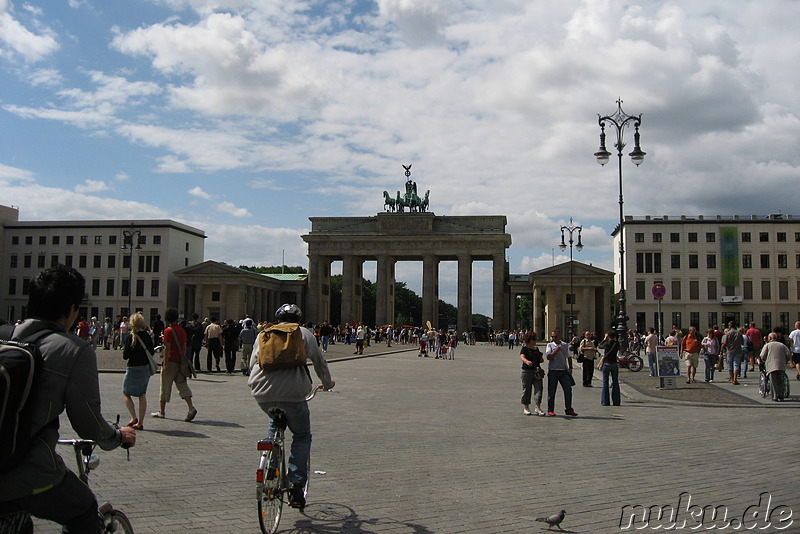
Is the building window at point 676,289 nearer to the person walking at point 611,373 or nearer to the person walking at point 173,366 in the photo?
the person walking at point 611,373

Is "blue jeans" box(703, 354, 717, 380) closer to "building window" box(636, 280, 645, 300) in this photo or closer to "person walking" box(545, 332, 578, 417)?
"person walking" box(545, 332, 578, 417)

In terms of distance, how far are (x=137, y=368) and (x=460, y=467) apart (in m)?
5.70

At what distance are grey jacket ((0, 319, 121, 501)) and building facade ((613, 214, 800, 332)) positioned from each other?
87.2 metres

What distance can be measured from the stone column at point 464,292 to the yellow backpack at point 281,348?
82590 millimetres

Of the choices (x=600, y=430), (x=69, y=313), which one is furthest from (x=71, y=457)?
(x=600, y=430)

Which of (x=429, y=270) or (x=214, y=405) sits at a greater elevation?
(x=429, y=270)

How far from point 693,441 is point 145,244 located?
90.2 m

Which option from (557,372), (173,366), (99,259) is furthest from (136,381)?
(99,259)

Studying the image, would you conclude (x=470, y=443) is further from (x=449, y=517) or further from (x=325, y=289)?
(x=325, y=289)

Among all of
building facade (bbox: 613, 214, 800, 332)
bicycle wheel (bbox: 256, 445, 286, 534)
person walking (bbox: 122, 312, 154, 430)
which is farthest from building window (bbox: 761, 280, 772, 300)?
bicycle wheel (bbox: 256, 445, 286, 534)

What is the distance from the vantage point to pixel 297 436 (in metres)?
6.41

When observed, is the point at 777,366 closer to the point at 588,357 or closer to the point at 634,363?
the point at 588,357

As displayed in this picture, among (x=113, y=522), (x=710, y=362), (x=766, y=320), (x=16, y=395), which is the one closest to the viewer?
(x=16, y=395)

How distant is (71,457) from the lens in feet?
29.0
